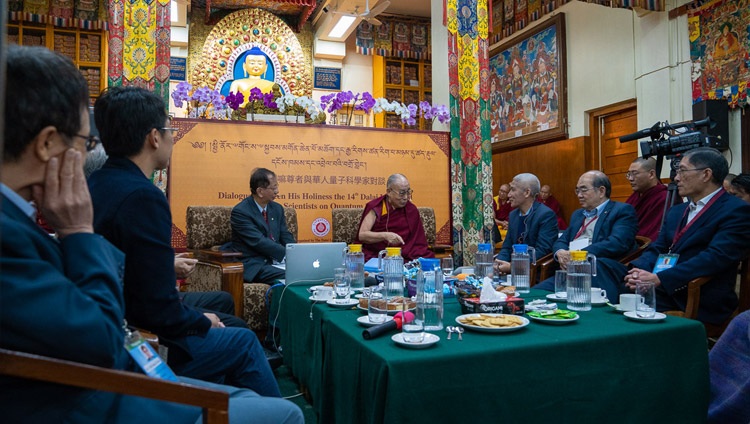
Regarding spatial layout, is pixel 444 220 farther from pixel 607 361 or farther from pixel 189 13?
pixel 189 13

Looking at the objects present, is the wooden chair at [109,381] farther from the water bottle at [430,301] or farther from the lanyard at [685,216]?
the lanyard at [685,216]

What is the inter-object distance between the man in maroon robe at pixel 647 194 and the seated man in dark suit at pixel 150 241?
3329 millimetres

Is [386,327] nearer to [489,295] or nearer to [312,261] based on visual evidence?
[489,295]

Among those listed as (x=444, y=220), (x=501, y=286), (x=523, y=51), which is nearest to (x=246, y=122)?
(x=444, y=220)

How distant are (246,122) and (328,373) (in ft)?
10.0

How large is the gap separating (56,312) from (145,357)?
0.31 meters

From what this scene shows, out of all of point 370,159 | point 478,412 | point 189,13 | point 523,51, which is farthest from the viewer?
point 189,13

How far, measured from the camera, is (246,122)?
4.31 m

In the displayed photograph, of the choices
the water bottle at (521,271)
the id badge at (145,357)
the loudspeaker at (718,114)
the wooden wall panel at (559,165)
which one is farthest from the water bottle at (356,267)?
the wooden wall panel at (559,165)

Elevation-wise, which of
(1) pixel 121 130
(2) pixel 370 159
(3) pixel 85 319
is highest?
(2) pixel 370 159

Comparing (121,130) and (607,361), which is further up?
(121,130)

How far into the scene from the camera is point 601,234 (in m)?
3.25

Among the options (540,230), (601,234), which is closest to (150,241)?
(601,234)

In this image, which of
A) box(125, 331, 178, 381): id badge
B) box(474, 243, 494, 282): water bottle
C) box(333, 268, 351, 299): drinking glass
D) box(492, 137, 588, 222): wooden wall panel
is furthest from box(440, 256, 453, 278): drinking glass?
box(492, 137, 588, 222): wooden wall panel
